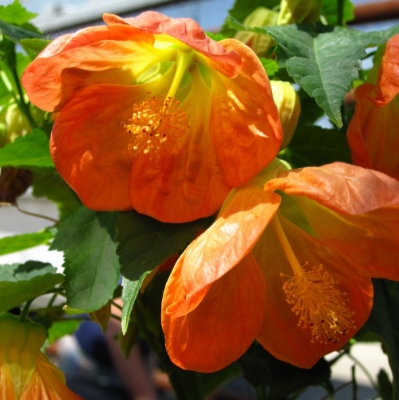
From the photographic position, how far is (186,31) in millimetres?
314

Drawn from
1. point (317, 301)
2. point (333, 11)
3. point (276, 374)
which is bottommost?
point (276, 374)

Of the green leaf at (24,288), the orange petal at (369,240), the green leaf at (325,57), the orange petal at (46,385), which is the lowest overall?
the orange petal at (46,385)

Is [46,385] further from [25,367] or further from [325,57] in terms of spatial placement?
[325,57]

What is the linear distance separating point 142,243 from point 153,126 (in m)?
0.08

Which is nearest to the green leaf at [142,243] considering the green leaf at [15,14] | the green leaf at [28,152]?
the green leaf at [28,152]

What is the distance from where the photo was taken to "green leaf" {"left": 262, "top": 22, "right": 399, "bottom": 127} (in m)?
0.31

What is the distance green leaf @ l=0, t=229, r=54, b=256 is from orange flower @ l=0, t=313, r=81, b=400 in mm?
122

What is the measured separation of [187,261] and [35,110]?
29 cm

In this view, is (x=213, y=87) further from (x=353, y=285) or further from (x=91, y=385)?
(x=91, y=385)

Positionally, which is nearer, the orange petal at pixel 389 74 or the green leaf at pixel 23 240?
the orange petal at pixel 389 74

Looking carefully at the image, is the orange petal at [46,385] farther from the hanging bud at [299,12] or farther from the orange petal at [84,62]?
the hanging bud at [299,12]

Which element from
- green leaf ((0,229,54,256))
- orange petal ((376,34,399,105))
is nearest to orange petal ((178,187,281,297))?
orange petal ((376,34,399,105))

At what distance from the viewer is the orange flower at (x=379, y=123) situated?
0.35m

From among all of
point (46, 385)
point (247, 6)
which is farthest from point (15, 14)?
point (46, 385)
